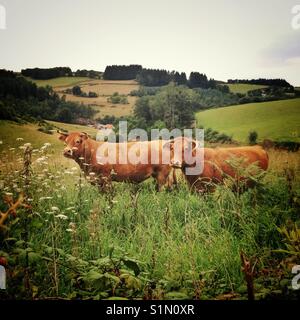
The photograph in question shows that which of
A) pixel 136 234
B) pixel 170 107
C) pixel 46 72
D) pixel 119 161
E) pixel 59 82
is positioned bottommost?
pixel 136 234

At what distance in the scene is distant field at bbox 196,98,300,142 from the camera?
3.98m

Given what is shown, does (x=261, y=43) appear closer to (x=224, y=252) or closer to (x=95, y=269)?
(x=224, y=252)

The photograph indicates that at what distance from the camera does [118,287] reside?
10.2ft

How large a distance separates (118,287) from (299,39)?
9.63 ft

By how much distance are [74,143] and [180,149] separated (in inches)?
43.2

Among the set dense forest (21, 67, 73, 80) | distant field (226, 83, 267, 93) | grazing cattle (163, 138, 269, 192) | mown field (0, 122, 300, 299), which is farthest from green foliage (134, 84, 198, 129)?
dense forest (21, 67, 73, 80)

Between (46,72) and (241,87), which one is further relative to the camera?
(241,87)

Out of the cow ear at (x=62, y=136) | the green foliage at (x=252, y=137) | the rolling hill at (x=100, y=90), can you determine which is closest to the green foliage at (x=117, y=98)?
the rolling hill at (x=100, y=90)

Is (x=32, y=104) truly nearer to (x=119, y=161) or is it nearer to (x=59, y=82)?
(x=59, y=82)

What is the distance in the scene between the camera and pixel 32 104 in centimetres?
404

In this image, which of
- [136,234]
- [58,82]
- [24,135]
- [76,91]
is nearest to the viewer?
[136,234]

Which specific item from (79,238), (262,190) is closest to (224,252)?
(262,190)

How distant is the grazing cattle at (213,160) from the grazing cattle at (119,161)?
0.50 feet

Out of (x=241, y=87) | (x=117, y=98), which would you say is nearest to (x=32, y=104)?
(x=117, y=98)
